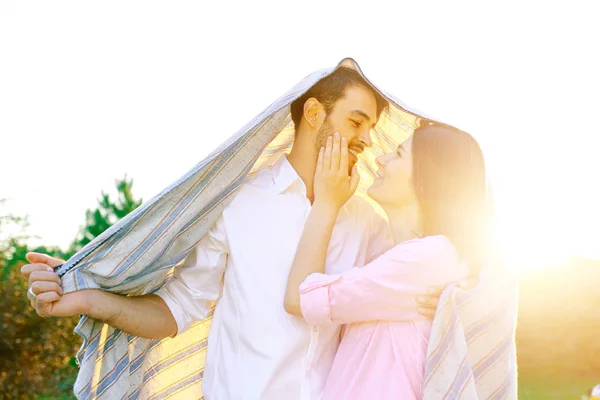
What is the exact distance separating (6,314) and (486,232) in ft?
24.4

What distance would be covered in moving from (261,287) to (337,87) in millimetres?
974

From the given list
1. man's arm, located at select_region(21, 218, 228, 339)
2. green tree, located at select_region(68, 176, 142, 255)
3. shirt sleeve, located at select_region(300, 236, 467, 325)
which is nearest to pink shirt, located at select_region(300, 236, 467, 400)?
shirt sleeve, located at select_region(300, 236, 467, 325)

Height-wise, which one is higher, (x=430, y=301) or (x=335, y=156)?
(x=335, y=156)

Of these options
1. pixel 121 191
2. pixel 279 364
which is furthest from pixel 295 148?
pixel 121 191

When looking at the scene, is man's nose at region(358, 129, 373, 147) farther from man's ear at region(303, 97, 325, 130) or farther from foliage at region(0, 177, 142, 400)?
foliage at region(0, 177, 142, 400)

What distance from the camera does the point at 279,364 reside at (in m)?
2.88

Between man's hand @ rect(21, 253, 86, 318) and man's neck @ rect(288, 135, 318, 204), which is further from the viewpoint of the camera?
man's neck @ rect(288, 135, 318, 204)

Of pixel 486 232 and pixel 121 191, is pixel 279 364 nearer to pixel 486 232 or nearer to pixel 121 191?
pixel 486 232

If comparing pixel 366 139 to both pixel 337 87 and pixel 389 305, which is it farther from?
pixel 389 305

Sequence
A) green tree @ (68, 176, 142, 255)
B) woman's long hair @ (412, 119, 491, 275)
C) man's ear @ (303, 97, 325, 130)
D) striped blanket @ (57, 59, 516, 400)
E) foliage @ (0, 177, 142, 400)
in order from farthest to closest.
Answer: green tree @ (68, 176, 142, 255)
foliage @ (0, 177, 142, 400)
man's ear @ (303, 97, 325, 130)
woman's long hair @ (412, 119, 491, 275)
striped blanket @ (57, 59, 516, 400)

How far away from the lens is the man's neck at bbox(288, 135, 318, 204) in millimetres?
3303

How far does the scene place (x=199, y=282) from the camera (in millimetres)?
3096

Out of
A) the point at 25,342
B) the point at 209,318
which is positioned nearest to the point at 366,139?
the point at 209,318

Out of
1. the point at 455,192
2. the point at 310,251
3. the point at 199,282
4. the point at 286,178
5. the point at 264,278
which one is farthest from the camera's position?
the point at 286,178
